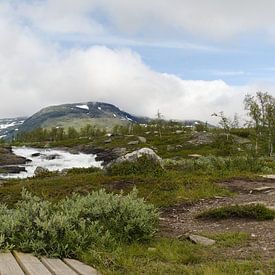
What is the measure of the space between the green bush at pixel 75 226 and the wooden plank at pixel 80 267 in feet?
1.10

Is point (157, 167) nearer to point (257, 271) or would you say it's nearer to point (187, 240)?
point (187, 240)

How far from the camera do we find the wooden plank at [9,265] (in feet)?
19.8

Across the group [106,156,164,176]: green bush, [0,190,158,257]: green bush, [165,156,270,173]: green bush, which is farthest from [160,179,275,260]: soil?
[165,156,270,173]: green bush

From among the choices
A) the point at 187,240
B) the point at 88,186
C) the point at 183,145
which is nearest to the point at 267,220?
the point at 187,240

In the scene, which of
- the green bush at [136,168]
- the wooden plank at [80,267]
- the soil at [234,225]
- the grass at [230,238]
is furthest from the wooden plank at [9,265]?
the green bush at [136,168]

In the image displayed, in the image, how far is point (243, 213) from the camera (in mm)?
12062

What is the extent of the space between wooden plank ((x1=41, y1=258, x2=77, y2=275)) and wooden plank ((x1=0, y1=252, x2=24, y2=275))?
460 mm

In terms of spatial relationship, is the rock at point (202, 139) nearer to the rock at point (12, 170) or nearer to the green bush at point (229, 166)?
the rock at point (12, 170)

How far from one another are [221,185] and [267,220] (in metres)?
7.49

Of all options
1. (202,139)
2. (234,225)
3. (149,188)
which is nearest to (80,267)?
(234,225)

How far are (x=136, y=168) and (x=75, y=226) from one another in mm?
15378

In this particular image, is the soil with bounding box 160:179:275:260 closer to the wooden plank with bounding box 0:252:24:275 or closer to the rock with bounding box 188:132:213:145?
the wooden plank with bounding box 0:252:24:275

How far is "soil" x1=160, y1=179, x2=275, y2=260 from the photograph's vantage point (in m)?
8.63

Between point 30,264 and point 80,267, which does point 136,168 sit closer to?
point 80,267
